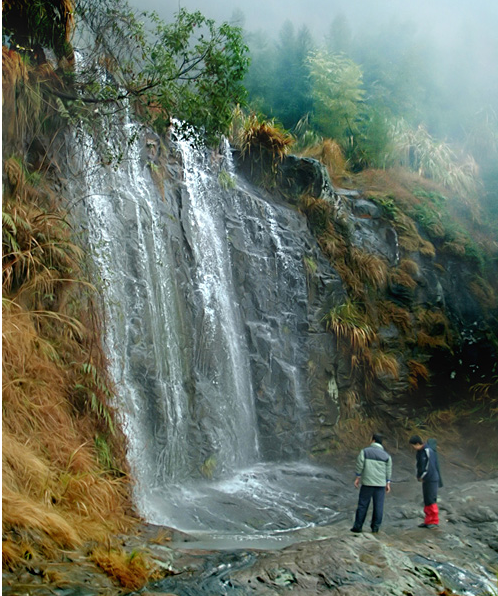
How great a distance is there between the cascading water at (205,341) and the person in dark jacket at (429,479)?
50.4 inches

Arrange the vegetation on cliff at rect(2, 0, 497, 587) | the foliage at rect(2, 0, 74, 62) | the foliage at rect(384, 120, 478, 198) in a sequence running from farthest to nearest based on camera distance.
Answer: the foliage at rect(384, 120, 478, 198) → the foliage at rect(2, 0, 74, 62) → the vegetation on cliff at rect(2, 0, 497, 587)

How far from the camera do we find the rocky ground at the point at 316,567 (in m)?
4.01

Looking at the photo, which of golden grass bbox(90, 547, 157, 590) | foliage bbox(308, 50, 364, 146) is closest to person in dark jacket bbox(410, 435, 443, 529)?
golden grass bbox(90, 547, 157, 590)

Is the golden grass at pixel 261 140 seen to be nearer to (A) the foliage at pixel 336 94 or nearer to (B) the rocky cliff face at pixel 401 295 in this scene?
(B) the rocky cliff face at pixel 401 295

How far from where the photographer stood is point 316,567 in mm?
4609

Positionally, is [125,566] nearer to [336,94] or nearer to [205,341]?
[205,341]

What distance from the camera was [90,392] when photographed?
675 centimetres

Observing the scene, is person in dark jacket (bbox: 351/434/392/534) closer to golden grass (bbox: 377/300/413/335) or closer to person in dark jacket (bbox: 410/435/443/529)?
person in dark jacket (bbox: 410/435/443/529)

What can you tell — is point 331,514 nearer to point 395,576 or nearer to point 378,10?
point 395,576

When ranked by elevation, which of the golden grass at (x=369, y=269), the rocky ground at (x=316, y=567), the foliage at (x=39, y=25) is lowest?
the rocky ground at (x=316, y=567)

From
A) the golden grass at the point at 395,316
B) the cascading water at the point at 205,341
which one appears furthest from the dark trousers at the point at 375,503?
the golden grass at the point at 395,316

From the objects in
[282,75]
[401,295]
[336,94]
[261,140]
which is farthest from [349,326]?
[336,94]

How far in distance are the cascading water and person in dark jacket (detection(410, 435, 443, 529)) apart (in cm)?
128

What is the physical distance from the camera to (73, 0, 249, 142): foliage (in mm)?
7633
